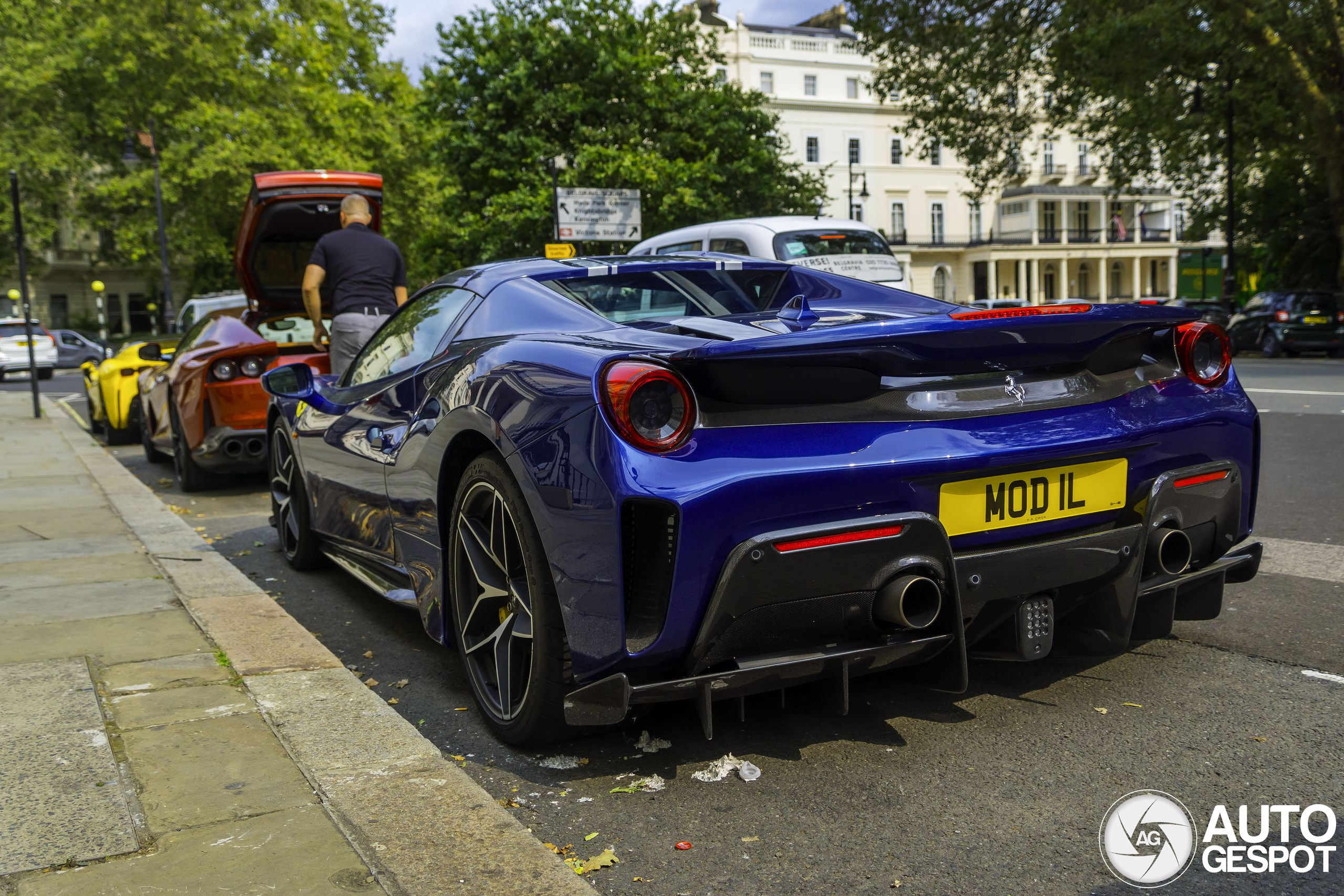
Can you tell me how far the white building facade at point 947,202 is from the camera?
7006 centimetres

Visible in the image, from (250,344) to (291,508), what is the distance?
9.54 feet

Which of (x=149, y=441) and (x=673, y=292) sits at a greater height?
(x=673, y=292)

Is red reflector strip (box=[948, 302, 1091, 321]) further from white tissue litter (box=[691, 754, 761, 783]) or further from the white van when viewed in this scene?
the white van

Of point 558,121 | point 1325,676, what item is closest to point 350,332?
point 1325,676

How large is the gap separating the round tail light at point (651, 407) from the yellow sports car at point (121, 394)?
1063 cm

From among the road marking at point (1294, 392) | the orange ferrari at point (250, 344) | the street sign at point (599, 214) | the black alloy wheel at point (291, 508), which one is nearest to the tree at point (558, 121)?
the street sign at point (599, 214)

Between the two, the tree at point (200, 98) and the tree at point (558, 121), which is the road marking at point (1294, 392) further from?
the tree at point (200, 98)

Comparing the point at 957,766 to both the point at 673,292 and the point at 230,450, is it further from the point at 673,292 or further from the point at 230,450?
the point at 230,450

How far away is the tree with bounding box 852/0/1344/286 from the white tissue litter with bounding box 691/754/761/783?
72.4 ft

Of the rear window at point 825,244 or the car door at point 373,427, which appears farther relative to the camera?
the rear window at point 825,244

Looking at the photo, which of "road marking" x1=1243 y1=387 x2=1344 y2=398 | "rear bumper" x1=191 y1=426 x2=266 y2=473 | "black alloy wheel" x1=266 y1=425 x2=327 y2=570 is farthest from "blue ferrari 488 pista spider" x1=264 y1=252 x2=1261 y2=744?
"road marking" x1=1243 y1=387 x2=1344 y2=398

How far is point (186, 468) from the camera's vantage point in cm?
867

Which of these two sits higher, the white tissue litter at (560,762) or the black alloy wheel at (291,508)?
the black alloy wheel at (291,508)

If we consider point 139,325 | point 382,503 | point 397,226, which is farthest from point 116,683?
point 139,325
